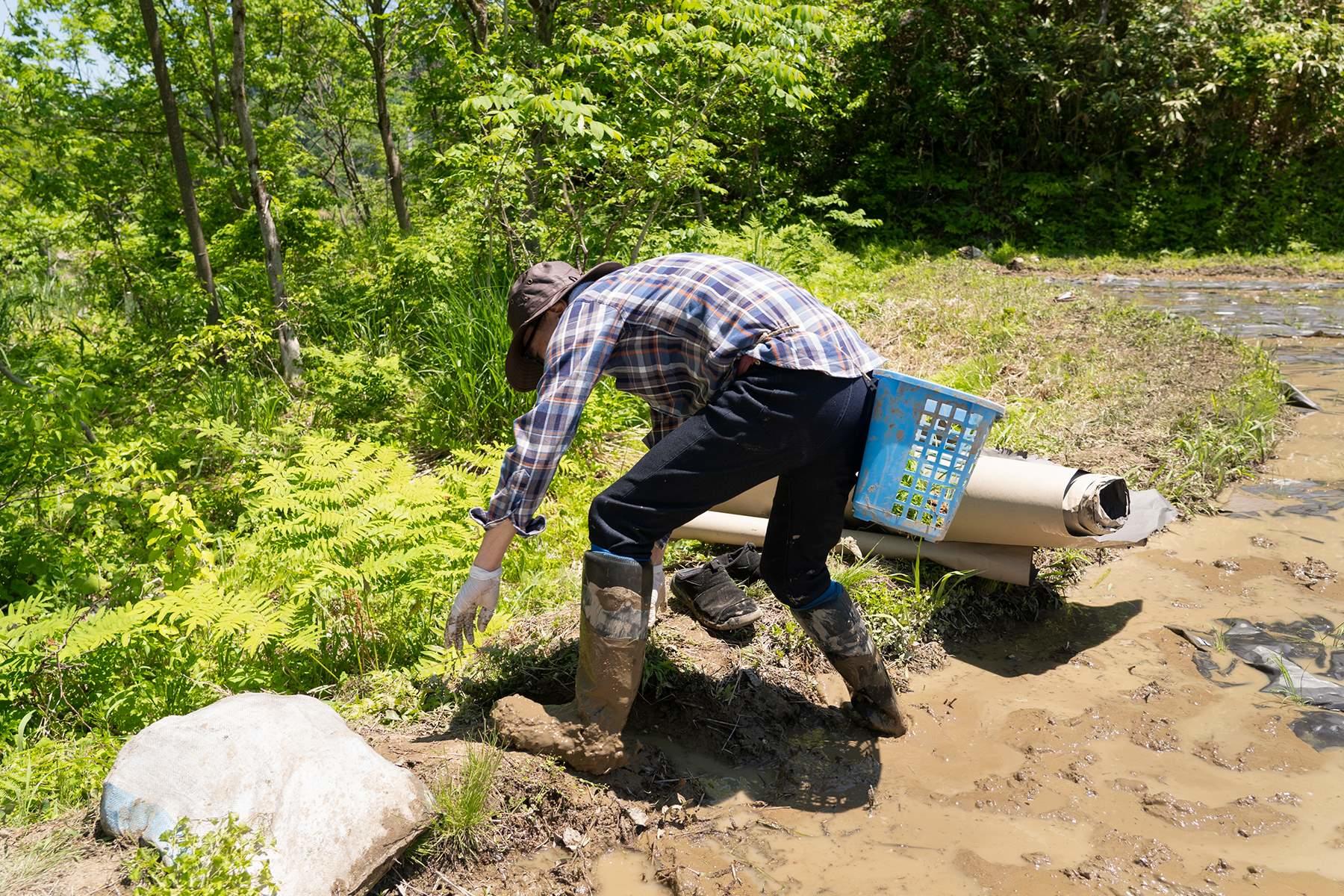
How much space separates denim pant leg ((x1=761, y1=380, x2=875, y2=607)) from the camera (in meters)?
2.33

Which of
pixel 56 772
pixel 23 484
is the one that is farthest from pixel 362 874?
pixel 23 484

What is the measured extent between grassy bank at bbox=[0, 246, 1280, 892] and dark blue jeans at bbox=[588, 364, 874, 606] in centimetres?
74

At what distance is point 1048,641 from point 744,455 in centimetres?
181

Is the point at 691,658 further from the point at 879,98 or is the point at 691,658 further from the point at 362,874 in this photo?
the point at 879,98

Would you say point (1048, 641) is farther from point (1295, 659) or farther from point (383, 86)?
point (383, 86)

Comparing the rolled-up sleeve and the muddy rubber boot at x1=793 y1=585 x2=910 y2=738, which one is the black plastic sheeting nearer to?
the muddy rubber boot at x1=793 y1=585 x2=910 y2=738

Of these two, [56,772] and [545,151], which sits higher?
[545,151]

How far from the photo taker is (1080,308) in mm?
7836

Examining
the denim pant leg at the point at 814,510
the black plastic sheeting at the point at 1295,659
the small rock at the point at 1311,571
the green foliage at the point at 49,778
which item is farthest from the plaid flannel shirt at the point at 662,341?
the small rock at the point at 1311,571

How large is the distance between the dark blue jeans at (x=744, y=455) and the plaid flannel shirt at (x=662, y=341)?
64 mm

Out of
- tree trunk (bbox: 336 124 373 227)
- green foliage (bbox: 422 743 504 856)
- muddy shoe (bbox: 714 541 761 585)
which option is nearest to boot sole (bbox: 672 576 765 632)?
muddy shoe (bbox: 714 541 761 585)

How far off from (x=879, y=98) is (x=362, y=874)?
1455 cm

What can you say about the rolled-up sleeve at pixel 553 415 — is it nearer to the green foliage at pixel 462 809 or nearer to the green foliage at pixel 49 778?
the green foliage at pixel 462 809

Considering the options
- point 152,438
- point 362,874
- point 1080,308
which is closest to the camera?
point 362,874
